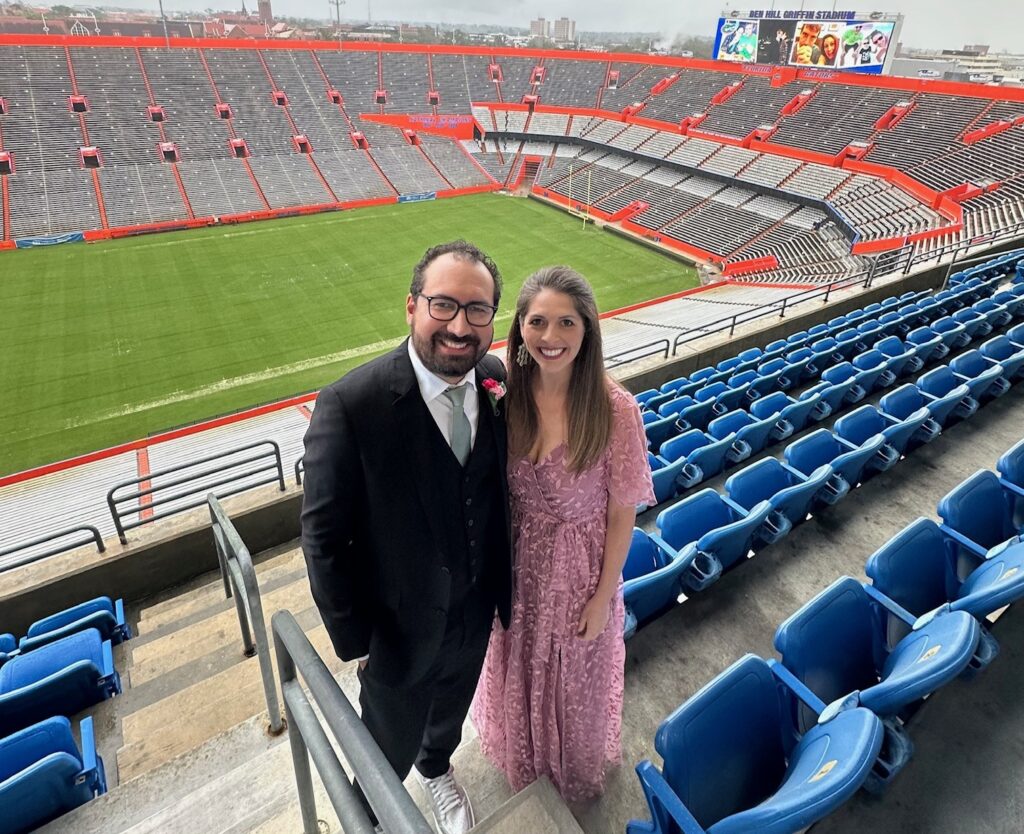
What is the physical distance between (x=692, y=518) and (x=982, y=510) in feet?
5.62

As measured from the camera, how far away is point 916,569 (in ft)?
10.4

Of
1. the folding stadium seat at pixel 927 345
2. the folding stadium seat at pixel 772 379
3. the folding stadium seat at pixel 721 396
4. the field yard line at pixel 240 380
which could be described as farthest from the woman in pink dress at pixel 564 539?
the field yard line at pixel 240 380

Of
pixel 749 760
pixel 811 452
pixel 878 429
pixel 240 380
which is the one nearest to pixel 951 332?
pixel 878 429

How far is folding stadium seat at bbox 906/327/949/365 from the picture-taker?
7.38m

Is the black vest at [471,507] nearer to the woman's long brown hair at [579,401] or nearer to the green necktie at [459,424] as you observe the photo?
the green necktie at [459,424]

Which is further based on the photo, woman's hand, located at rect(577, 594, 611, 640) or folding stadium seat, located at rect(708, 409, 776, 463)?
folding stadium seat, located at rect(708, 409, 776, 463)

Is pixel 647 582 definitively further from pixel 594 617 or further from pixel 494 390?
pixel 494 390

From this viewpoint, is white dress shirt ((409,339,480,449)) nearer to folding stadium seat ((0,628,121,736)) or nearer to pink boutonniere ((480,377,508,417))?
pink boutonniere ((480,377,508,417))

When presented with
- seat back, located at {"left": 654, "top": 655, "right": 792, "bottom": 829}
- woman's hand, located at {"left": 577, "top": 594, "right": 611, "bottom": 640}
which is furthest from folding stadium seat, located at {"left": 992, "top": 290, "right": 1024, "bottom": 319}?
woman's hand, located at {"left": 577, "top": 594, "right": 611, "bottom": 640}

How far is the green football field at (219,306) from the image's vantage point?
1581cm

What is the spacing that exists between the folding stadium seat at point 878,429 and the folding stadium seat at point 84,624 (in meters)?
6.19

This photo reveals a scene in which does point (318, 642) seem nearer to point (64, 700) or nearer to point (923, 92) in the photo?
point (64, 700)

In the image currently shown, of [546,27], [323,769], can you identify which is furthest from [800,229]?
[546,27]

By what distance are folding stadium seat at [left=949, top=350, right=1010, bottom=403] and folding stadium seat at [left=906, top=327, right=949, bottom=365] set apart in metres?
0.68
